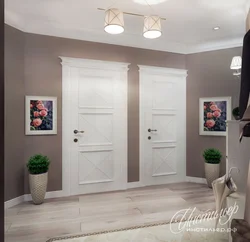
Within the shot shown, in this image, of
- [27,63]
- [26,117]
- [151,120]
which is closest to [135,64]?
[151,120]

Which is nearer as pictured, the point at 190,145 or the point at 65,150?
the point at 65,150

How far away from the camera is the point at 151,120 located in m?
4.06

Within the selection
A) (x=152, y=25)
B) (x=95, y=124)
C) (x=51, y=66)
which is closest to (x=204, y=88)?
(x=152, y=25)

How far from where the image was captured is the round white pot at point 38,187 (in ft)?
9.96

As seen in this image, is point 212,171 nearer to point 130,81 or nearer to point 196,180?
point 196,180

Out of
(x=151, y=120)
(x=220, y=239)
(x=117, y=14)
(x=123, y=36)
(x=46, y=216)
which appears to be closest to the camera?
(x=220, y=239)

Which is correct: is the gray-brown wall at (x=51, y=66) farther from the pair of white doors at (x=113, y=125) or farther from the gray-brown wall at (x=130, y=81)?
the pair of white doors at (x=113, y=125)

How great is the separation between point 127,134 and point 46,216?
1862 mm

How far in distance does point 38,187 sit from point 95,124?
134cm

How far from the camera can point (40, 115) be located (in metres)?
3.32

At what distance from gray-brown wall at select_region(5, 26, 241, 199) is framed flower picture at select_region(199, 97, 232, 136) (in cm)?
11

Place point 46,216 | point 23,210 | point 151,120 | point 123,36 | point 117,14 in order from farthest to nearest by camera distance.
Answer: point 151,120
point 123,36
point 23,210
point 46,216
point 117,14

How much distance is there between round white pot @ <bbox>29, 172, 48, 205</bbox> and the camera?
3.04 m

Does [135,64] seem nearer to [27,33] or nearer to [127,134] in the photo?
[127,134]
